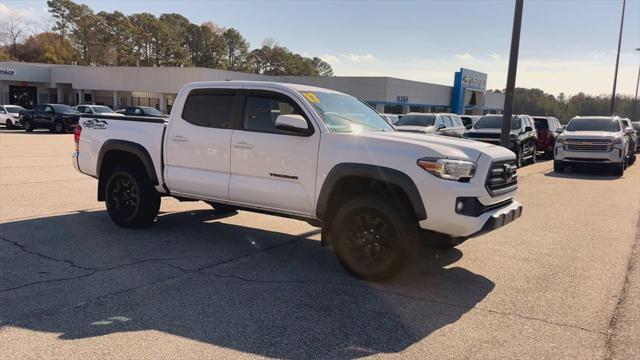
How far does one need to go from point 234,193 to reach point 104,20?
112 meters

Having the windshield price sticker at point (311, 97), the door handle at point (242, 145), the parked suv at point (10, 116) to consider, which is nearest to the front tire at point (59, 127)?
the parked suv at point (10, 116)

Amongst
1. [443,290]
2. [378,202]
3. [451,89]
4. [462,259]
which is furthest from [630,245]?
[451,89]

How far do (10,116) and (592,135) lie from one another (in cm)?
3461

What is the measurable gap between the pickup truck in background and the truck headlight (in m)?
31.3

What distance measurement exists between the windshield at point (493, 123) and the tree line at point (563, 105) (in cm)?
6396

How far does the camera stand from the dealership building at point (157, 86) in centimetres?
5806

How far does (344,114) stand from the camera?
619 cm

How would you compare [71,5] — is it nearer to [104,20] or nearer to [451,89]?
[104,20]

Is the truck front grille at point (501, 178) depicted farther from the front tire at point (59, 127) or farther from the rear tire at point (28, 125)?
the rear tire at point (28, 125)

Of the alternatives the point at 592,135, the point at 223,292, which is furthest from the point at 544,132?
the point at 223,292

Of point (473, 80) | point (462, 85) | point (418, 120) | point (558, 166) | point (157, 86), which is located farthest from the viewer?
point (473, 80)

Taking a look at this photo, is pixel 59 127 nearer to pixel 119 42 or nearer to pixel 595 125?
pixel 595 125

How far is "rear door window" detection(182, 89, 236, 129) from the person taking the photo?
6445mm

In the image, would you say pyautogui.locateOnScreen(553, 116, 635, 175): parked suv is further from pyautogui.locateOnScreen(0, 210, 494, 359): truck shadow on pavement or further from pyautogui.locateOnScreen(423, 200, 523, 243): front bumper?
pyautogui.locateOnScreen(423, 200, 523, 243): front bumper
